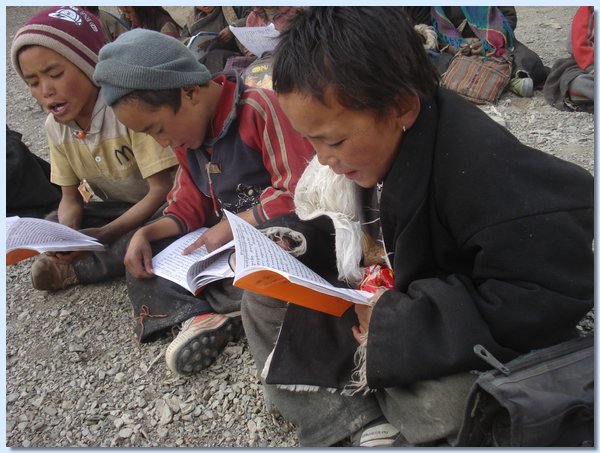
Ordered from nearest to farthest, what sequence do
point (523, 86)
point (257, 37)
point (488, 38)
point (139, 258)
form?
point (139, 258) < point (257, 37) < point (523, 86) < point (488, 38)

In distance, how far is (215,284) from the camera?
1.82m

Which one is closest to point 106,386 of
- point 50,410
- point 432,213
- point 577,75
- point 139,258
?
point 50,410

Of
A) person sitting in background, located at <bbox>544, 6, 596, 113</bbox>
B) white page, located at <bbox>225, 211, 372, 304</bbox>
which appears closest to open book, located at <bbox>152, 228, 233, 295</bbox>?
white page, located at <bbox>225, 211, 372, 304</bbox>

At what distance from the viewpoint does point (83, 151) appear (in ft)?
6.89

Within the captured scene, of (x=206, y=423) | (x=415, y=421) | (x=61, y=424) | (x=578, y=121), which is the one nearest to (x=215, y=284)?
(x=206, y=423)

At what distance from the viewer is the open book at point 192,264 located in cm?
159

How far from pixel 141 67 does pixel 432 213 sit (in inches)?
39.9

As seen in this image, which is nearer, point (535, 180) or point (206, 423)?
point (535, 180)

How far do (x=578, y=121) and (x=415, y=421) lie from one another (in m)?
2.34

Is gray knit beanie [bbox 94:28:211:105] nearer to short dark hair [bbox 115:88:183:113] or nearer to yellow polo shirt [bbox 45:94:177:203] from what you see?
short dark hair [bbox 115:88:183:113]

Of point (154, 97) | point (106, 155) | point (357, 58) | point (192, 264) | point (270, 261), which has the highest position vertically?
point (357, 58)

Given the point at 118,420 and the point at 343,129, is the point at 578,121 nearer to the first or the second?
the point at 343,129

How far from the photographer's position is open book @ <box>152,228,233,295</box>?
1.59 meters

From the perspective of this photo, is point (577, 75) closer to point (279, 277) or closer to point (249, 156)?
point (249, 156)
